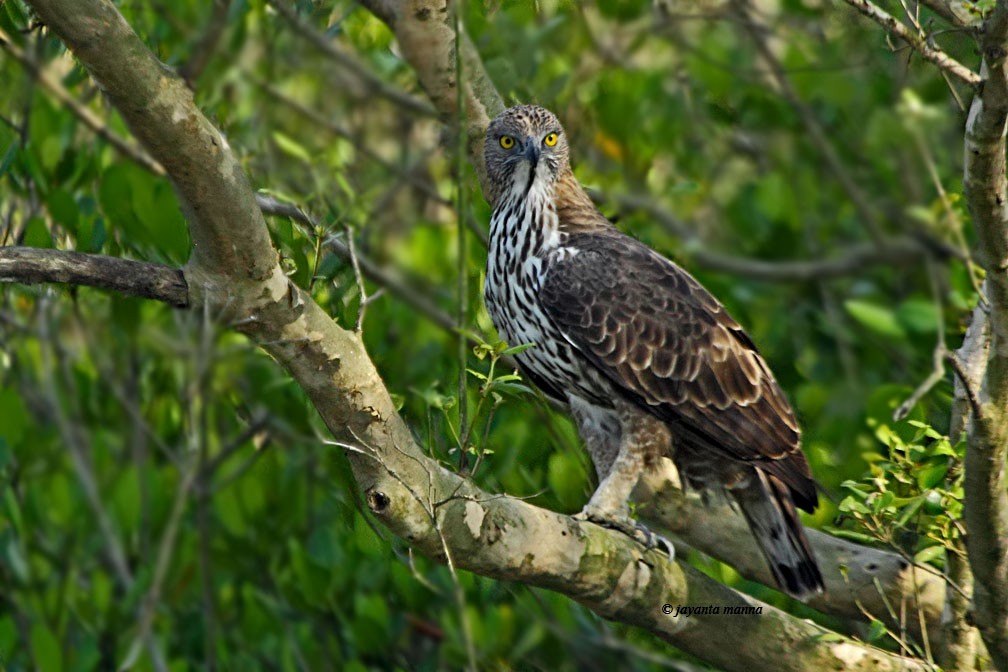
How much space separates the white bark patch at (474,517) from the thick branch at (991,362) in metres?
1.13

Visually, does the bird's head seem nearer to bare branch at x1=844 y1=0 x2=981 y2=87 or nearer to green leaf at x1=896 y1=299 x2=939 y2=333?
green leaf at x1=896 y1=299 x2=939 y2=333

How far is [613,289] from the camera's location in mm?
4164

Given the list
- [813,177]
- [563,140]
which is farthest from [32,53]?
[813,177]

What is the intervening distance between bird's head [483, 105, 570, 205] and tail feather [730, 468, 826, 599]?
3.87 feet

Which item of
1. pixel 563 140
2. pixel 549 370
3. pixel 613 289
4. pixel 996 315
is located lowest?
pixel 549 370

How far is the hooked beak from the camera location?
427 cm

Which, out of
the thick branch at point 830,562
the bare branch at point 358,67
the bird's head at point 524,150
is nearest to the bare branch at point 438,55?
the bird's head at point 524,150

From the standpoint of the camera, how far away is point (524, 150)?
14.1 ft

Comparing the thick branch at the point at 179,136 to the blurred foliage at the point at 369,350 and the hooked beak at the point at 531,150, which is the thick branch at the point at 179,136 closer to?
the blurred foliage at the point at 369,350

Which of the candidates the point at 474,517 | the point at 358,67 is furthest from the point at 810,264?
the point at 474,517

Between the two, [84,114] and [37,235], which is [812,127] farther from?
[37,235]

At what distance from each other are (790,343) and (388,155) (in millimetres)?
2925

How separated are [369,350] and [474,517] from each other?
144 cm

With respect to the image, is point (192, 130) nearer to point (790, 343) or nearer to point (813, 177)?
point (790, 343)
